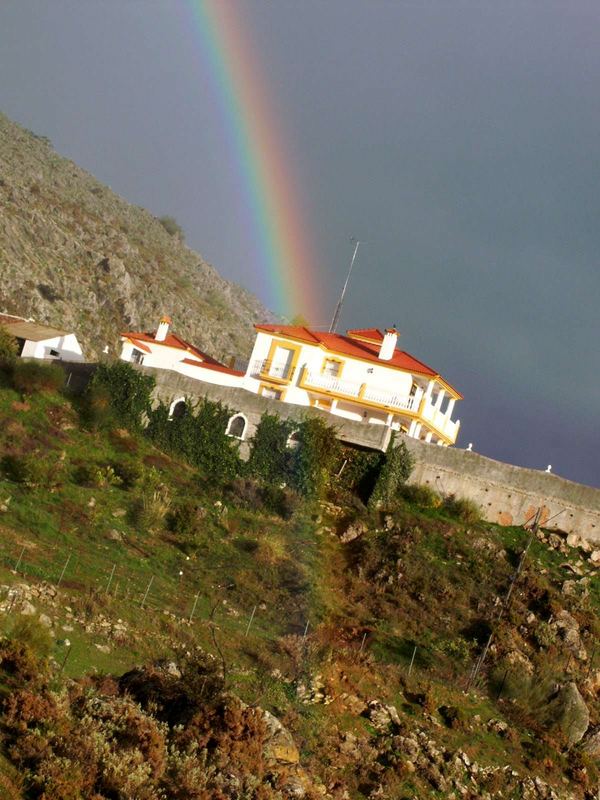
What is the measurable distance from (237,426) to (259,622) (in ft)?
48.9

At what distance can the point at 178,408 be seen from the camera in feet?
141

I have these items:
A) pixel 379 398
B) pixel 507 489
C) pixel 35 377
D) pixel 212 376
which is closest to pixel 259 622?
pixel 507 489

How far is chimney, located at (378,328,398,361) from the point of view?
48844mm

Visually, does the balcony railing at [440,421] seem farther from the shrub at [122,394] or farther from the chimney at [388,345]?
the shrub at [122,394]

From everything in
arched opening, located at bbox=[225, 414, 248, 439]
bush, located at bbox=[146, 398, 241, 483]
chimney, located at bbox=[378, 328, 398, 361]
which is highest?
chimney, located at bbox=[378, 328, 398, 361]

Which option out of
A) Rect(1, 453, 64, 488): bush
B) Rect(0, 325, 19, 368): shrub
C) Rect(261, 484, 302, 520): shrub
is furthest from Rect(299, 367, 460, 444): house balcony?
Rect(1, 453, 64, 488): bush

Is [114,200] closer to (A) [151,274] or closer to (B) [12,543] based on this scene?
(A) [151,274]

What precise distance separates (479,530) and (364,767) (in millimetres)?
16960

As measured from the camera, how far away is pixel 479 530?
120 ft

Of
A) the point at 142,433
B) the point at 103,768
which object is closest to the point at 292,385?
the point at 142,433

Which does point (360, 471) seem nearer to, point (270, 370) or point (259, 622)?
point (270, 370)

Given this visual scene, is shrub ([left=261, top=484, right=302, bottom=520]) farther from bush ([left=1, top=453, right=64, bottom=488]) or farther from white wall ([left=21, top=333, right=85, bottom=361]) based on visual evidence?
white wall ([left=21, top=333, right=85, bottom=361])

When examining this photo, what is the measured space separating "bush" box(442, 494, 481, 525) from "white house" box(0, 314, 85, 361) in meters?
23.4

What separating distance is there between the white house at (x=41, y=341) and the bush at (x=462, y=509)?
23.4 m
